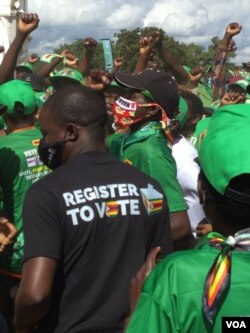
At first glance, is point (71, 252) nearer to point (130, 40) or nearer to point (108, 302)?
point (108, 302)

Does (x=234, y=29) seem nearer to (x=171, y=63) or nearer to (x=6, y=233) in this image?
(x=171, y=63)

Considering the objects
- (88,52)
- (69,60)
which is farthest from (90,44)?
(69,60)

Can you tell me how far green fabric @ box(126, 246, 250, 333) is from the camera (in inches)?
61.9

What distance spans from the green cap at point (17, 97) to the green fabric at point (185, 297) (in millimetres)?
2755

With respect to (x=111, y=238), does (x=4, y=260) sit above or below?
below

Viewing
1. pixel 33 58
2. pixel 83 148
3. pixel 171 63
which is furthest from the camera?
pixel 33 58

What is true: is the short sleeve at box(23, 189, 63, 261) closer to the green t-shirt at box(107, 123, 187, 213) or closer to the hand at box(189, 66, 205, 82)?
the green t-shirt at box(107, 123, 187, 213)

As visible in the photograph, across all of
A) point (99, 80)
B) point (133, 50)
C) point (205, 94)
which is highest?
point (99, 80)

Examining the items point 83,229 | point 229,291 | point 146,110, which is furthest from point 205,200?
point 146,110

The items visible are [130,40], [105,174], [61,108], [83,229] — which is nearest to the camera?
[83,229]

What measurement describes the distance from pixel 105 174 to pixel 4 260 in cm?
150

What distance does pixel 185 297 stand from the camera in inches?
62.1

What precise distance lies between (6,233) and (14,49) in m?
2.09

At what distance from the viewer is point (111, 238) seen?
102 inches
